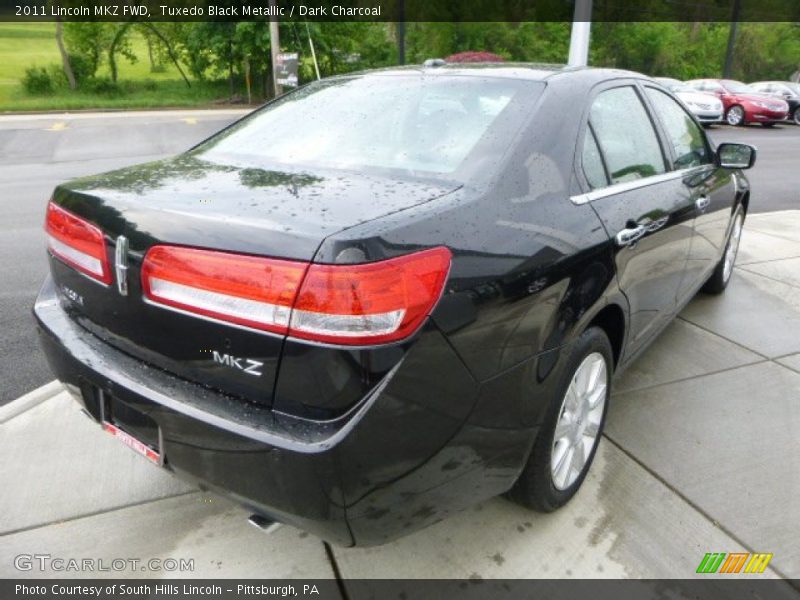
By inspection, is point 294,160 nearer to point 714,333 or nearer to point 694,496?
point 694,496

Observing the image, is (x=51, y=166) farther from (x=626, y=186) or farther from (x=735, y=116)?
(x=735, y=116)

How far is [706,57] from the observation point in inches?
1638

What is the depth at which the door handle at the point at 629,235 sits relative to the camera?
2406 millimetres

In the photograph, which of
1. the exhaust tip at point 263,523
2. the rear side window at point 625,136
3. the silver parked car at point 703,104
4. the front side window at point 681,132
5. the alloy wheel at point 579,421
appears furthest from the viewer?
the silver parked car at point 703,104

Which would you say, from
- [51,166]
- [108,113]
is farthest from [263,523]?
[108,113]

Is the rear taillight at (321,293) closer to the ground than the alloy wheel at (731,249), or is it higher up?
higher up

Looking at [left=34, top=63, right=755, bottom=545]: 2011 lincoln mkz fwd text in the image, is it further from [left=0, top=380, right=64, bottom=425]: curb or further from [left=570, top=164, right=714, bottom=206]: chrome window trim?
[left=0, top=380, right=64, bottom=425]: curb

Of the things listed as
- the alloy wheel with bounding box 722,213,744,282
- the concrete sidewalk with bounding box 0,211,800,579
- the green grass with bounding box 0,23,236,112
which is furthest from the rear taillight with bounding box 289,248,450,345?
the green grass with bounding box 0,23,236,112

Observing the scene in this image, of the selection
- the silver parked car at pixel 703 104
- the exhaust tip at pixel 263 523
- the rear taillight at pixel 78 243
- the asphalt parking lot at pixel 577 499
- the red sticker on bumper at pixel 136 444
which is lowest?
the silver parked car at pixel 703 104

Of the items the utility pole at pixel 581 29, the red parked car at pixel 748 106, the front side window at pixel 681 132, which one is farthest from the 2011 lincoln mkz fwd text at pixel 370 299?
the red parked car at pixel 748 106

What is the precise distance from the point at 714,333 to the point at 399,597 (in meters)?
2.95

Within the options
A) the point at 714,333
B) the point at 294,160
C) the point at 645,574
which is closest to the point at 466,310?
the point at 294,160

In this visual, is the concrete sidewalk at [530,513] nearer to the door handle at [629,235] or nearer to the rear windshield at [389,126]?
the door handle at [629,235]

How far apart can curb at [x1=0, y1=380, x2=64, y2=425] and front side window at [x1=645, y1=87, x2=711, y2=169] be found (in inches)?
127
